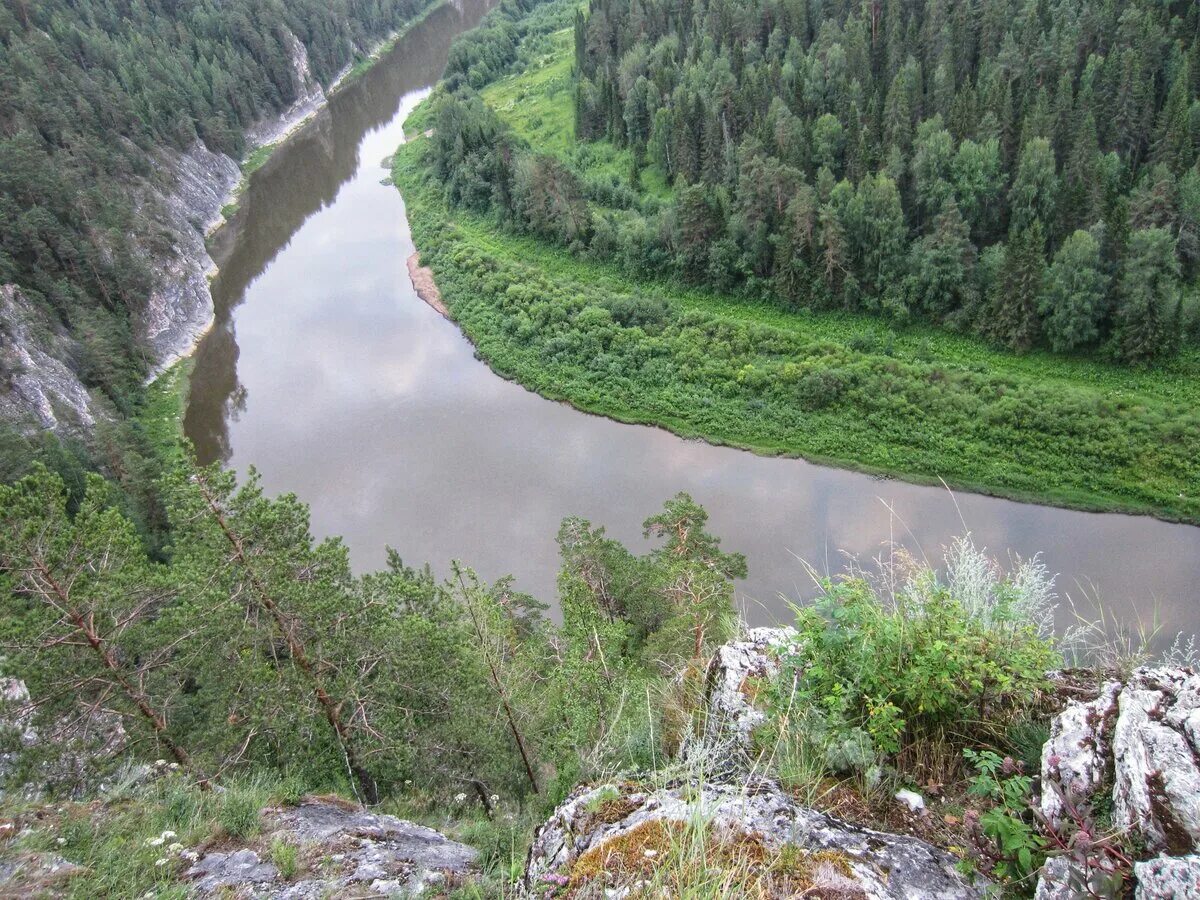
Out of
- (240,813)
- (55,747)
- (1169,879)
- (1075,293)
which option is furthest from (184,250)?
(1169,879)

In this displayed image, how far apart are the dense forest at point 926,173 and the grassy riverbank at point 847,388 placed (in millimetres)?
1975

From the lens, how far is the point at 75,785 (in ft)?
33.1

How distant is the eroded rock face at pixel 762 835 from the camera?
5.02 m

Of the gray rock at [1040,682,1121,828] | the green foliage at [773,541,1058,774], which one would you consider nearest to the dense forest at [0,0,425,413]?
the green foliage at [773,541,1058,774]

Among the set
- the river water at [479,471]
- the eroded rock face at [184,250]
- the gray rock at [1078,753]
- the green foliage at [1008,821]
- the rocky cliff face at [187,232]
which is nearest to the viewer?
the green foliage at [1008,821]

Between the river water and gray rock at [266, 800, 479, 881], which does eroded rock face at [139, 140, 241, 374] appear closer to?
the river water

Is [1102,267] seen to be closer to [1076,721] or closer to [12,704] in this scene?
[1076,721]

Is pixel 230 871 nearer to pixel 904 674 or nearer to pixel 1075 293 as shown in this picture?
pixel 904 674

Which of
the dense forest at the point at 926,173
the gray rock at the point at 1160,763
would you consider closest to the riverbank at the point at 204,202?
the dense forest at the point at 926,173

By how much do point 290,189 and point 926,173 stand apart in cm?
4936

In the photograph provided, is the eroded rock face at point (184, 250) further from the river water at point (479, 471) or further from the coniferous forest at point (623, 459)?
the river water at point (479, 471)

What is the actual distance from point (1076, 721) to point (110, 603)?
37.4 feet

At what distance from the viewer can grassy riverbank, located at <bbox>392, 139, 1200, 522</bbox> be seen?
95.0 feet

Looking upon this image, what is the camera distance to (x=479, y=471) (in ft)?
110
